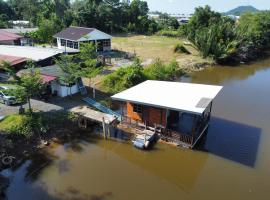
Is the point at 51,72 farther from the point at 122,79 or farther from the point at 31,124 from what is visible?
the point at 122,79

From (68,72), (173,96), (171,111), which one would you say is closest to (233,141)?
(171,111)

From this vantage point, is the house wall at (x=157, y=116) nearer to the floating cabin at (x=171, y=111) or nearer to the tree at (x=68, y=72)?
the floating cabin at (x=171, y=111)

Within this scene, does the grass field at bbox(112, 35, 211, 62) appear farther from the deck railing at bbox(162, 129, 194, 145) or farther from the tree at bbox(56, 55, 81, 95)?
the deck railing at bbox(162, 129, 194, 145)

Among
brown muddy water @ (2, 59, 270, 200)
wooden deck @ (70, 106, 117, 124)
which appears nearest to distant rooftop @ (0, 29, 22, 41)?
wooden deck @ (70, 106, 117, 124)

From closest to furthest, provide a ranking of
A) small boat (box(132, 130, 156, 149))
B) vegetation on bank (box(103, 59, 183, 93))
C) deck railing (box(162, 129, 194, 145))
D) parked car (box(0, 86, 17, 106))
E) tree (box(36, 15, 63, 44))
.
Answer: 1. deck railing (box(162, 129, 194, 145))
2. small boat (box(132, 130, 156, 149))
3. parked car (box(0, 86, 17, 106))
4. vegetation on bank (box(103, 59, 183, 93))
5. tree (box(36, 15, 63, 44))

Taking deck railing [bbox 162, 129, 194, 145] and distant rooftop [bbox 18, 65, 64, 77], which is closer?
deck railing [bbox 162, 129, 194, 145]

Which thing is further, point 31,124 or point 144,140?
point 31,124

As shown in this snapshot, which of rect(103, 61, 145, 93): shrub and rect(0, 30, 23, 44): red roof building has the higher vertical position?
rect(0, 30, 23, 44): red roof building
